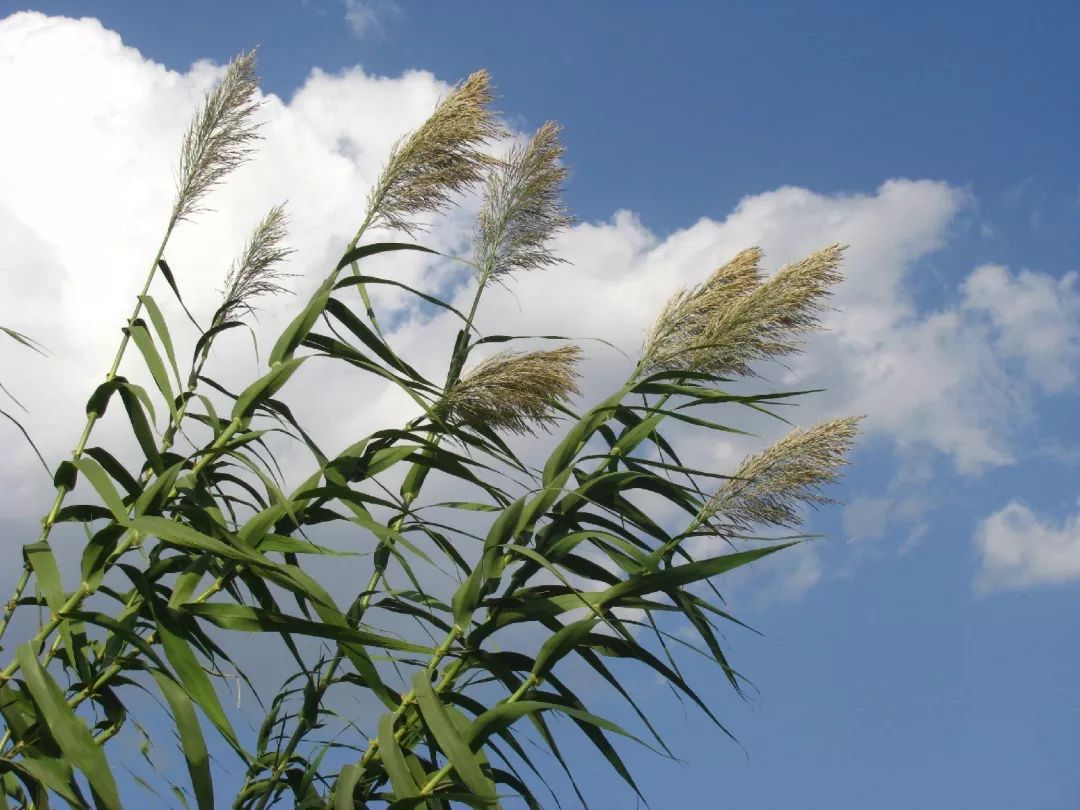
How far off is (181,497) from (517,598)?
2.54ft

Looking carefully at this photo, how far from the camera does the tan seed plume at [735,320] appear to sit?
259cm

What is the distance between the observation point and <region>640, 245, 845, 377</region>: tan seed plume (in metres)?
2.59

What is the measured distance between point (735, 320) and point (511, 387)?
0.74 metres

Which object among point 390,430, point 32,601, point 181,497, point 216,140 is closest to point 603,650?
point 390,430

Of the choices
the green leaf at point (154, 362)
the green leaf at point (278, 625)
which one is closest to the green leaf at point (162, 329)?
the green leaf at point (154, 362)

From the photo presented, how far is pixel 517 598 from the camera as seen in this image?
2.17 m

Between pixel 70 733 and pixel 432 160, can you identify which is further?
pixel 432 160

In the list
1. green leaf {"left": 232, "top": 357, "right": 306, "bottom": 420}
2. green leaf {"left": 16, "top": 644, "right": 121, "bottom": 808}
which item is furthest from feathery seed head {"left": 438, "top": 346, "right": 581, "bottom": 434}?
green leaf {"left": 16, "top": 644, "right": 121, "bottom": 808}

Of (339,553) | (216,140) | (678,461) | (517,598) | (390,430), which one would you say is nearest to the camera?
(339,553)

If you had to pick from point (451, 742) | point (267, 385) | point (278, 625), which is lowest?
point (451, 742)

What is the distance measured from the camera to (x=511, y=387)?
2.12 meters

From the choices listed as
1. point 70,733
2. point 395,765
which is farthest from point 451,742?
point 70,733

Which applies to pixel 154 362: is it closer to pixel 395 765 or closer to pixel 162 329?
pixel 162 329

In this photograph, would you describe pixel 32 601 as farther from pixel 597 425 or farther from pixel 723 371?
pixel 723 371
